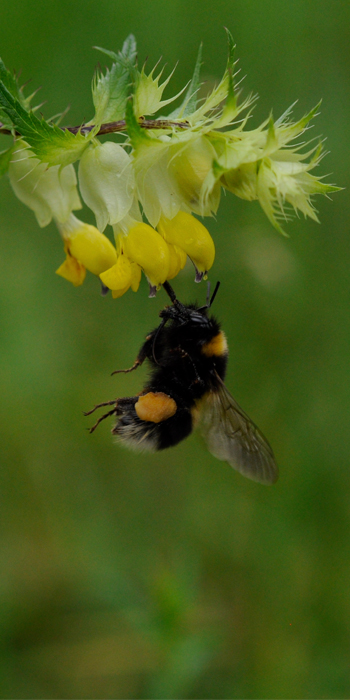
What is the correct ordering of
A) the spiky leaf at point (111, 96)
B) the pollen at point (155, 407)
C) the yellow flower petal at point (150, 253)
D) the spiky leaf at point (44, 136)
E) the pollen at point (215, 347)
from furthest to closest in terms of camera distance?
the pollen at point (215, 347) < the pollen at point (155, 407) < the yellow flower petal at point (150, 253) < the spiky leaf at point (111, 96) < the spiky leaf at point (44, 136)

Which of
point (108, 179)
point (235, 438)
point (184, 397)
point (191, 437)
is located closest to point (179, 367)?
point (184, 397)

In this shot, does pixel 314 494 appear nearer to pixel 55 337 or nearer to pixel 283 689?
pixel 283 689

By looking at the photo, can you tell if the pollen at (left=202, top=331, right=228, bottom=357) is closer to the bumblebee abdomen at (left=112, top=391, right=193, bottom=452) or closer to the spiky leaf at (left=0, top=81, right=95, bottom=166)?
the bumblebee abdomen at (left=112, top=391, right=193, bottom=452)

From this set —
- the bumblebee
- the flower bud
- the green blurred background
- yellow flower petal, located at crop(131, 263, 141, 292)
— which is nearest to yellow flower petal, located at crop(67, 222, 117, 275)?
the flower bud

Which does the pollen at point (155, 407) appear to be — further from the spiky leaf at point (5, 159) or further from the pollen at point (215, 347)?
the spiky leaf at point (5, 159)

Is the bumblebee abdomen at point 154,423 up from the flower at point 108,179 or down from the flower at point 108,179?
down

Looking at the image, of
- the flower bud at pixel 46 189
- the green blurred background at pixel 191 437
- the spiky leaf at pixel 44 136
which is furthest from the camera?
the green blurred background at pixel 191 437

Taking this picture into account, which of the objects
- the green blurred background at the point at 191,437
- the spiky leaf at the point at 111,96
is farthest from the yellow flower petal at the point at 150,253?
the green blurred background at the point at 191,437
